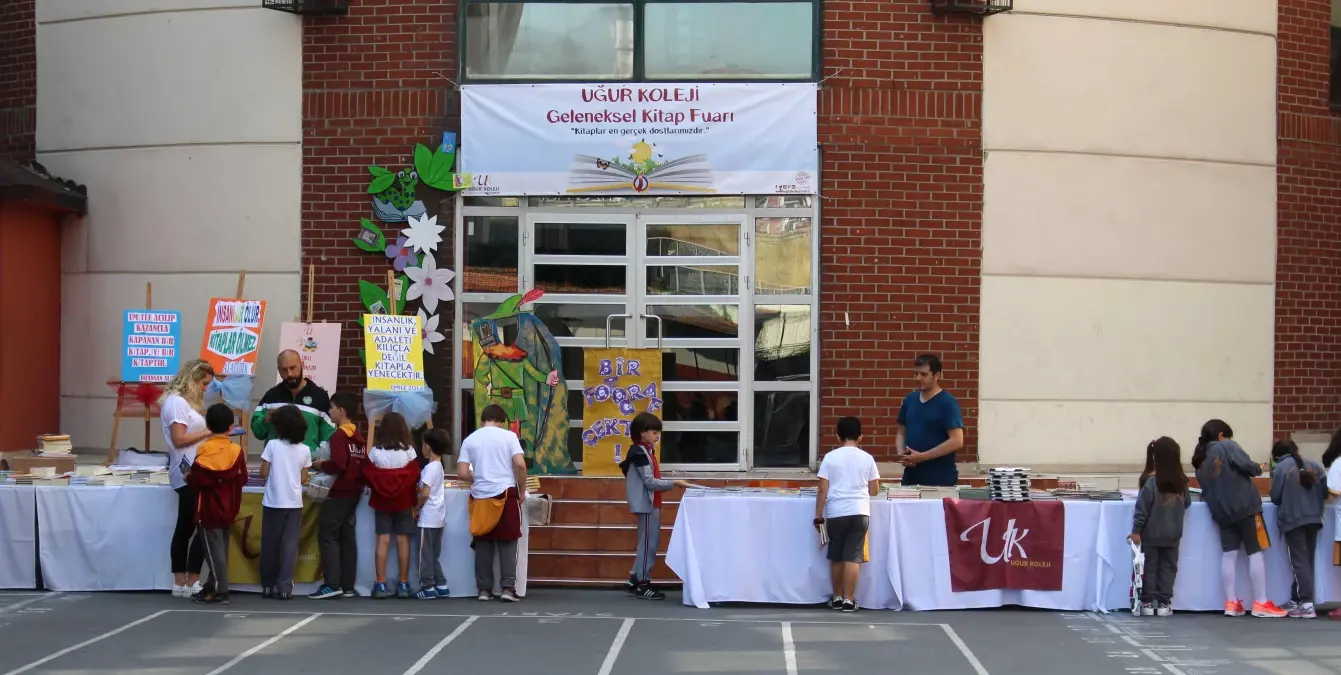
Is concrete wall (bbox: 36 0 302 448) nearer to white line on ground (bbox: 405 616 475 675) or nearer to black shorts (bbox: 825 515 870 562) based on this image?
white line on ground (bbox: 405 616 475 675)

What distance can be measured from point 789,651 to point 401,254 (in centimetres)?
701

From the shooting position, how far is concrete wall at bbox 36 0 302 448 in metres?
15.1

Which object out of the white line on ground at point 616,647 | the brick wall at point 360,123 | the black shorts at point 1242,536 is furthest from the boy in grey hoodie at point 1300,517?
the brick wall at point 360,123

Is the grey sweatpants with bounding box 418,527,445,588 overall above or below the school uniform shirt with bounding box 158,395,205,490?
below

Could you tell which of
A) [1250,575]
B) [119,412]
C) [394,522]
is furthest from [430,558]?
[1250,575]

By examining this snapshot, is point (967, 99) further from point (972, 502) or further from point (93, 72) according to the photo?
point (93, 72)

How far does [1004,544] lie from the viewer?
11.4 metres

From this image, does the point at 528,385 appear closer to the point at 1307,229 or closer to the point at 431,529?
the point at 431,529

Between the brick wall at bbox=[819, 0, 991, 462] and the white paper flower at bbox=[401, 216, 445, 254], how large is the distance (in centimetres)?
392

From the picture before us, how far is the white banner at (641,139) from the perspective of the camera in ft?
48.1

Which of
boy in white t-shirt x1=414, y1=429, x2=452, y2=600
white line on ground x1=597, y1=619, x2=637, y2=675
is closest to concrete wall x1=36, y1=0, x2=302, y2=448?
boy in white t-shirt x1=414, y1=429, x2=452, y2=600

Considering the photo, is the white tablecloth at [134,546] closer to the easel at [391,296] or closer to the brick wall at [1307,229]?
the easel at [391,296]

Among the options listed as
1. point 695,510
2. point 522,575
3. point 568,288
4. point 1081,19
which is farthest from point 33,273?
point 1081,19

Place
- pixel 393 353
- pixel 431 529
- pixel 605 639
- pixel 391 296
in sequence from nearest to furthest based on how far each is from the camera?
pixel 605 639, pixel 431 529, pixel 393 353, pixel 391 296
